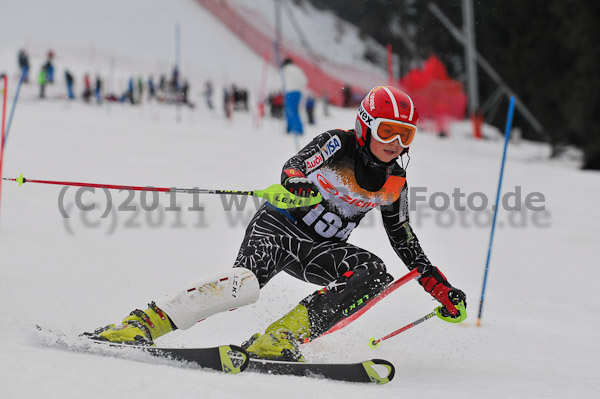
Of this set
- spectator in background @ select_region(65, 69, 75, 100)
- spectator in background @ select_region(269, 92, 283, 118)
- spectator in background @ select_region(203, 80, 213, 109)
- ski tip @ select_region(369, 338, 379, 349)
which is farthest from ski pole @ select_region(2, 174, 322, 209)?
spectator in background @ select_region(203, 80, 213, 109)

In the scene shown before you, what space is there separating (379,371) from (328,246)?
0.88m

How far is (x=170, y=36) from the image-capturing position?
37719 millimetres

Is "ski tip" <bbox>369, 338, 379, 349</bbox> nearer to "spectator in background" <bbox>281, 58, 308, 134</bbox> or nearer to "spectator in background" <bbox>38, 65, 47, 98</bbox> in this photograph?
"spectator in background" <bbox>281, 58, 308, 134</bbox>

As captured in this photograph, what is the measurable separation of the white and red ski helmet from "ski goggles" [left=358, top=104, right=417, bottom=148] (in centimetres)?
1

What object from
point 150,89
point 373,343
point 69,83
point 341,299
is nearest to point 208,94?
point 150,89

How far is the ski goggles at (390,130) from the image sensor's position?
3383 mm

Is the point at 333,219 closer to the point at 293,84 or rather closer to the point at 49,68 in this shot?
the point at 293,84

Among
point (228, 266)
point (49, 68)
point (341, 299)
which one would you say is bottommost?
point (228, 266)

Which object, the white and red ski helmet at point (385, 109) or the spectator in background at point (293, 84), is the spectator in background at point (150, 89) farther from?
the white and red ski helmet at point (385, 109)

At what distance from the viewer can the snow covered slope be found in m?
2.65

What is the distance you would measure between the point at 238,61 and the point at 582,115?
72.4 ft

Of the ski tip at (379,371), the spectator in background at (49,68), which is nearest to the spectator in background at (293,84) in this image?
the ski tip at (379,371)

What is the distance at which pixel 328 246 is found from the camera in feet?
11.7

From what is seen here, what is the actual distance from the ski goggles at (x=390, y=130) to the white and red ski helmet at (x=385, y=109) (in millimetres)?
10
